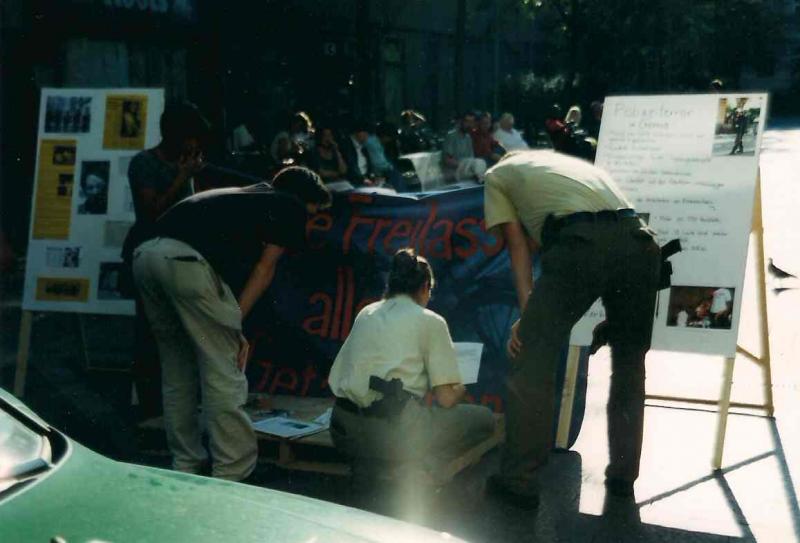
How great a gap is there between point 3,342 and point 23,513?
733 centimetres

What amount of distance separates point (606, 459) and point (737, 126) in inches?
69.3

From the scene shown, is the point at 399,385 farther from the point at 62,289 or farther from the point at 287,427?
the point at 62,289

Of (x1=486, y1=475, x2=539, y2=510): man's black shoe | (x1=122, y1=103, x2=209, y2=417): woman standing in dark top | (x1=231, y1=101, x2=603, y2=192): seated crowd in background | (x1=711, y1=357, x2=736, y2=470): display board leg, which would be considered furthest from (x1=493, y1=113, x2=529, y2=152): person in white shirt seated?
(x1=486, y1=475, x2=539, y2=510): man's black shoe

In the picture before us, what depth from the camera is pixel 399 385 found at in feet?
18.1

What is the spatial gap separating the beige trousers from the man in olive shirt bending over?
3.86 feet

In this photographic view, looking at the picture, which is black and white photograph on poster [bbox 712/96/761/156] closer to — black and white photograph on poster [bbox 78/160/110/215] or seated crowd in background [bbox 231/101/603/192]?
black and white photograph on poster [bbox 78/160/110/215]

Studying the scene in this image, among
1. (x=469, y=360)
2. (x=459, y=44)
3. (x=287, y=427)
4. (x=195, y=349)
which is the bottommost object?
(x=287, y=427)

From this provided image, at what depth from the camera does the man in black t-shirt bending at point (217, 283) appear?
5.73 metres

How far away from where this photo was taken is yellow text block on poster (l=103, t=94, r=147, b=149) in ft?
25.3

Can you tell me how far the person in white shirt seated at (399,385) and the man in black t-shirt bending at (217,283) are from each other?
0.50 meters

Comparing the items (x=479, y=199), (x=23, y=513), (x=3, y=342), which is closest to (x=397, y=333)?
(x=479, y=199)

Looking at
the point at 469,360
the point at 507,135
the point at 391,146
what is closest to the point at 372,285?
the point at 469,360

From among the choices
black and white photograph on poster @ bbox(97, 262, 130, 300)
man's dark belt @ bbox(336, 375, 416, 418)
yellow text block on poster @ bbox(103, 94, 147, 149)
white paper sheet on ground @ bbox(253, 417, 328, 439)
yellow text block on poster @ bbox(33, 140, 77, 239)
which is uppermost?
yellow text block on poster @ bbox(103, 94, 147, 149)

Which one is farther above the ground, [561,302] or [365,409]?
[561,302]
